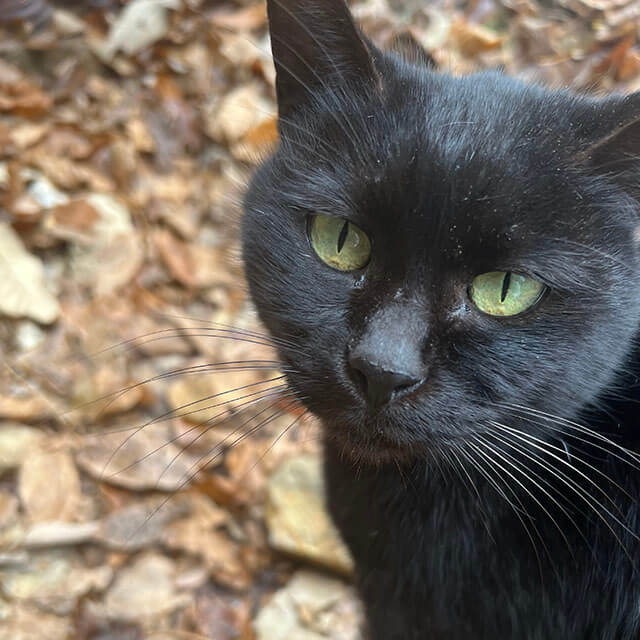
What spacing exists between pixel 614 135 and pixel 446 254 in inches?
9.9

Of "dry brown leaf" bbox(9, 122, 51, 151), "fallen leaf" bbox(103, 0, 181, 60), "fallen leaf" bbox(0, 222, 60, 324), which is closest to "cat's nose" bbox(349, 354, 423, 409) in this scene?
"fallen leaf" bbox(0, 222, 60, 324)

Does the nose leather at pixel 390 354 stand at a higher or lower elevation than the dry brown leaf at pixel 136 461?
higher

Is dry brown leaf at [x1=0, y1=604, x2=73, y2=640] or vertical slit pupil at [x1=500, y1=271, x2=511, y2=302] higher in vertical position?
vertical slit pupil at [x1=500, y1=271, x2=511, y2=302]

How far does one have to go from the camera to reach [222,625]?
1457 mm

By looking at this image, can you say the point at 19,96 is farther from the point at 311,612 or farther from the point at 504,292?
the point at 504,292

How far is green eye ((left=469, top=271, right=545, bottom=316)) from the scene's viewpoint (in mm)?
887

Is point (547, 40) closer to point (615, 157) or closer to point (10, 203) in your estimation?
point (615, 157)

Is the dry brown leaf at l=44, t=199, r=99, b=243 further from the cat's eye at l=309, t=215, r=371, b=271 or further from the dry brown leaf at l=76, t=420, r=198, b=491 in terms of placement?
the cat's eye at l=309, t=215, r=371, b=271

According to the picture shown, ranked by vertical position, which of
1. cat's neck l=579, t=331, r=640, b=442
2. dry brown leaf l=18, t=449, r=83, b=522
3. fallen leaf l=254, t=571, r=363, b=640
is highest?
cat's neck l=579, t=331, r=640, b=442

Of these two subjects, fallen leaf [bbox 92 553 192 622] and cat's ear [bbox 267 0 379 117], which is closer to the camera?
cat's ear [bbox 267 0 379 117]

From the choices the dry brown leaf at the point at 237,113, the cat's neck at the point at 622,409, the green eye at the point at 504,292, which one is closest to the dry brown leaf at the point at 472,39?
the dry brown leaf at the point at 237,113

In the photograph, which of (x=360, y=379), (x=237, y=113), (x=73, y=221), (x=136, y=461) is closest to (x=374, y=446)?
(x=360, y=379)

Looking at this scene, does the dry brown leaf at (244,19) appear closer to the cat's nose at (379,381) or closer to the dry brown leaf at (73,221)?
the dry brown leaf at (73,221)

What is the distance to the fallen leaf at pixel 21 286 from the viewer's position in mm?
1751
